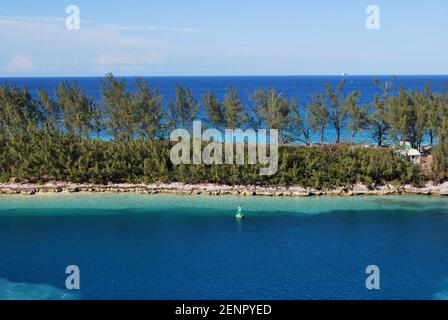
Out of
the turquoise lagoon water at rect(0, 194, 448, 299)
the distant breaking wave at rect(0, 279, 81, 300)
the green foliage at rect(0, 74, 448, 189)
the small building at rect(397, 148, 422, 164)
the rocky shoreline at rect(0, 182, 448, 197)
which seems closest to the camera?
the distant breaking wave at rect(0, 279, 81, 300)

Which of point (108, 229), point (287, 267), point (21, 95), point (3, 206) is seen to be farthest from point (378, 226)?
point (21, 95)

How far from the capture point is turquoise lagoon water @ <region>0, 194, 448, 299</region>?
28.6 metres

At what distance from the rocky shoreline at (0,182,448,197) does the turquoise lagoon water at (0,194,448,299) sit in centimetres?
142

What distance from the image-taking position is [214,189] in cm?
4900

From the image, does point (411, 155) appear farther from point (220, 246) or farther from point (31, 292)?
point (31, 292)

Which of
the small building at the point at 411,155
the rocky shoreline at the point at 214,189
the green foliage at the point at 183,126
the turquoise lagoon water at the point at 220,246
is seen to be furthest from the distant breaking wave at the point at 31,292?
the small building at the point at 411,155

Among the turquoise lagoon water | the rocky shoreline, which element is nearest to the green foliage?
the rocky shoreline

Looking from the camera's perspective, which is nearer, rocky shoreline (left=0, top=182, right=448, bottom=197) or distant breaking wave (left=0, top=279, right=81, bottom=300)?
distant breaking wave (left=0, top=279, right=81, bottom=300)

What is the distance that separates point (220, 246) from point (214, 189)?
48.2 ft

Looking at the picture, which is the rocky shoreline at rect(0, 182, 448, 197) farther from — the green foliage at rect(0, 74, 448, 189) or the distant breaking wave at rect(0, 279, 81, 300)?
the distant breaking wave at rect(0, 279, 81, 300)

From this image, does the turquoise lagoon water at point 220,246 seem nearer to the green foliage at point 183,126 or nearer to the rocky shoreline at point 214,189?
the rocky shoreline at point 214,189

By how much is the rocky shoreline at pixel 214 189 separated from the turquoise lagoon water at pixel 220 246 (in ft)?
4.67

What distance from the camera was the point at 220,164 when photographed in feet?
166
